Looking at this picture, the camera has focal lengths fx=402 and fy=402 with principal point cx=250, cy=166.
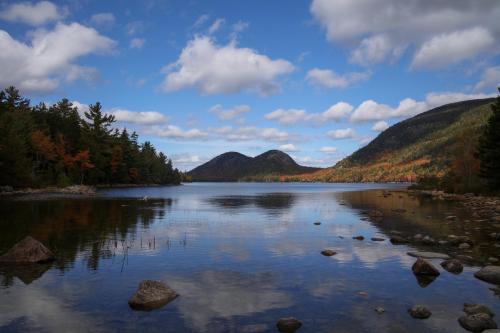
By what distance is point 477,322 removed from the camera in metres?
13.3

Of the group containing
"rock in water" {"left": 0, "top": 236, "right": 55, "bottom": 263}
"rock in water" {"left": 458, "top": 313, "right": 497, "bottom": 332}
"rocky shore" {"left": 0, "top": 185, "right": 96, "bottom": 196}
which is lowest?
"rock in water" {"left": 458, "top": 313, "right": 497, "bottom": 332}

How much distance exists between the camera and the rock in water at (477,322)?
13172 mm

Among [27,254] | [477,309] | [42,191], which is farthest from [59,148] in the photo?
[477,309]

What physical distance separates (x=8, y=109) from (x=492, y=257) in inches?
4694

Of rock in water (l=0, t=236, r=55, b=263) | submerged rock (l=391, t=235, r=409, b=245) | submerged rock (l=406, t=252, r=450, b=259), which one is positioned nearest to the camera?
rock in water (l=0, t=236, r=55, b=263)

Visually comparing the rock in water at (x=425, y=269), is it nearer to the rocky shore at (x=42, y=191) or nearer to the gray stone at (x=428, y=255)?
the gray stone at (x=428, y=255)

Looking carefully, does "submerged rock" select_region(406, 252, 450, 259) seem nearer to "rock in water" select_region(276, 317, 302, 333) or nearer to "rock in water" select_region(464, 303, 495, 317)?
"rock in water" select_region(464, 303, 495, 317)

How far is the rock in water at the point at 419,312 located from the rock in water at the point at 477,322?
3.49 feet

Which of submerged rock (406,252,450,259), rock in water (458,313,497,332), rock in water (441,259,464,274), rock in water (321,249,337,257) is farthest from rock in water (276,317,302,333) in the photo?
submerged rock (406,252,450,259)

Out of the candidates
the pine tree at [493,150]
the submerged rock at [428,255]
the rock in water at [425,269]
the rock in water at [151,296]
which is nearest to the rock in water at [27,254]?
the rock in water at [151,296]

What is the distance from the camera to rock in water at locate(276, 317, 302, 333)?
43.0 feet

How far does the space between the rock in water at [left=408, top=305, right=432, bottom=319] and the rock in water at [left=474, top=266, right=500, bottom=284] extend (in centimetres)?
650

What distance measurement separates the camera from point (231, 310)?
1506 centimetres

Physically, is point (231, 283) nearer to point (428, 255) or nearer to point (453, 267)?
point (453, 267)
